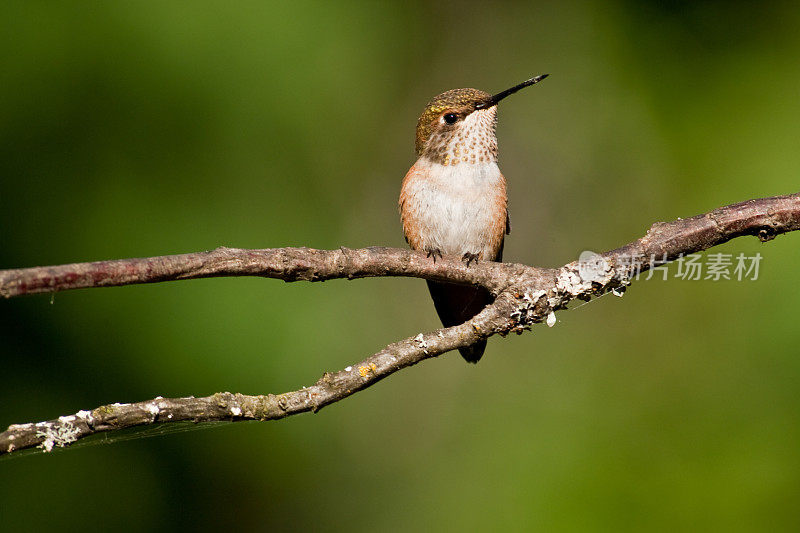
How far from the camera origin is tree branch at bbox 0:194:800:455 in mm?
1996

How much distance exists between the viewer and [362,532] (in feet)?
15.9

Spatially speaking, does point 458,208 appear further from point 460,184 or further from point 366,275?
point 366,275

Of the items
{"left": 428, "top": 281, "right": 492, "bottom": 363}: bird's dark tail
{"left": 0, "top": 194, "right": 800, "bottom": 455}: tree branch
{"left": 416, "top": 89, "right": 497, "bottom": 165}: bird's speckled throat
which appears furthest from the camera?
{"left": 428, "top": 281, "right": 492, "bottom": 363}: bird's dark tail

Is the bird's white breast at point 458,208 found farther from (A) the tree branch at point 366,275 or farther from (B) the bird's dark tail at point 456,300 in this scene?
(A) the tree branch at point 366,275

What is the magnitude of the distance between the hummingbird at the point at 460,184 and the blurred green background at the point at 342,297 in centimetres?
105

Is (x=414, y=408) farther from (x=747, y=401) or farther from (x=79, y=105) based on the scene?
(x=79, y=105)


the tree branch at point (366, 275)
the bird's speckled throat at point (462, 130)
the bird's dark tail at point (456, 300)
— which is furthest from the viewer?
the bird's dark tail at point (456, 300)

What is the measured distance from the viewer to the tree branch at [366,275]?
200cm

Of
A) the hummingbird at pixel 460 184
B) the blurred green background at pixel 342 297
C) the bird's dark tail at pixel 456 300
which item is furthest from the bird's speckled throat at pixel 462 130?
the blurred green background at pixel 342 297

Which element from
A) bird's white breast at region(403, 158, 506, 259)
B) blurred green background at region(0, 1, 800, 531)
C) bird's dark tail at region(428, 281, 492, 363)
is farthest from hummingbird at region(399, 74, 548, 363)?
blurred green background at region(0, 1, 800, 531)

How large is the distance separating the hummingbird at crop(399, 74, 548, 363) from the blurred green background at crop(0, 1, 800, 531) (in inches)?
41.2

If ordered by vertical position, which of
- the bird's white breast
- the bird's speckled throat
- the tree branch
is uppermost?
the bird's speckled throat

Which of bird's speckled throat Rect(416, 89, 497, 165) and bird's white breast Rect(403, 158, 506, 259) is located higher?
bird's speckled throat Rect(416, 89, 497, 165)

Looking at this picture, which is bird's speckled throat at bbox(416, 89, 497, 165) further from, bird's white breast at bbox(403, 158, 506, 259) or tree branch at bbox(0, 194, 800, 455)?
tree branch at bbox(0, 194, 800, 455)
